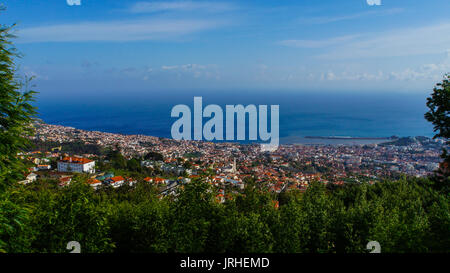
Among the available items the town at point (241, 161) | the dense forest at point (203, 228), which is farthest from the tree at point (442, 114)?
the town at point (241, 161)

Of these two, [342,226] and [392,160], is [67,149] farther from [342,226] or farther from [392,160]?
[392,160]

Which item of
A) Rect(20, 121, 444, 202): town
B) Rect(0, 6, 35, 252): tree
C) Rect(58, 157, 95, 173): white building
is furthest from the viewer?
Rect(58, 157, 95, 173): white building

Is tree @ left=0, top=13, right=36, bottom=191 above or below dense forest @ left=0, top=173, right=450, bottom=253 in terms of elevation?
above

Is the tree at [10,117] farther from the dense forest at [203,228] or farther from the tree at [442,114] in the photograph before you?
the tree at [442,114]

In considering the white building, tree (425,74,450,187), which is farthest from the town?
tree (425,74,450,187)

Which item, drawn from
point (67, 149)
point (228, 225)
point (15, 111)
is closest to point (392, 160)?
point (228, 225)

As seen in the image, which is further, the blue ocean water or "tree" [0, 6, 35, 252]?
the blue ocean water

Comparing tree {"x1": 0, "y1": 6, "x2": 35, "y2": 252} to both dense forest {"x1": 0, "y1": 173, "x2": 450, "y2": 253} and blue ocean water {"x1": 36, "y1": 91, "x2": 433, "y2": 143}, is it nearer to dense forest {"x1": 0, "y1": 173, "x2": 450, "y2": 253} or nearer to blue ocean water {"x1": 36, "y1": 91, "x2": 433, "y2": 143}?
dense forest {"x1": 0, "y1": 173, "x2": 450, "y2": 253}
